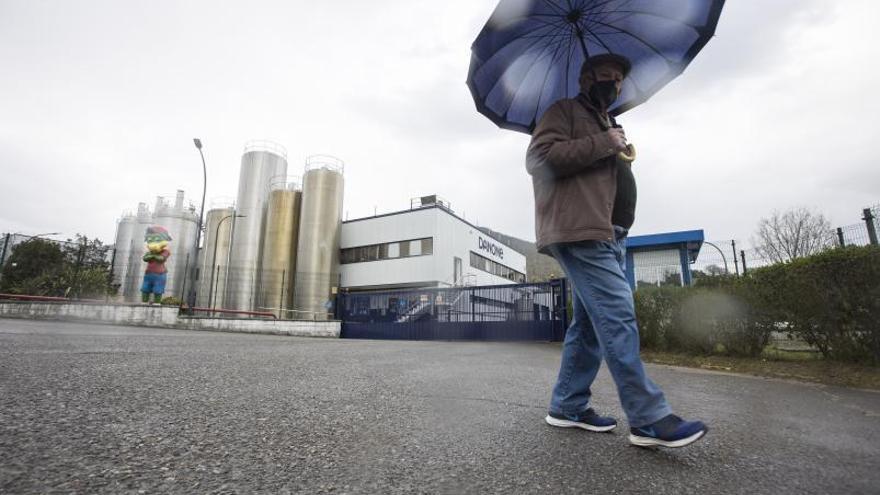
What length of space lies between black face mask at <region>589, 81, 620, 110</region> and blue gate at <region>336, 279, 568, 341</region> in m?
9.85

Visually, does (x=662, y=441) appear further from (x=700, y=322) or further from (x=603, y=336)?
(x=700, y=322)

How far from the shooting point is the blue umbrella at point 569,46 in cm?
260

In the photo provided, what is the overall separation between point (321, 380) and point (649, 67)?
3314mm

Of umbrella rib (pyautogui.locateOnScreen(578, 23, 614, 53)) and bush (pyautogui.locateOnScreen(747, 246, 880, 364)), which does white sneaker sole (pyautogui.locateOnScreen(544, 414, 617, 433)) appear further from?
bush (pyautogui.locateOnScreen(747, 246, 880, 364))

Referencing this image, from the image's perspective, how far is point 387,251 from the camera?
2836 cm

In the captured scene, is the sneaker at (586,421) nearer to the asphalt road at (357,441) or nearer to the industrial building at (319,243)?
the asphalt road at (357,441)

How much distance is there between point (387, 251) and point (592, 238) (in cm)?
2668

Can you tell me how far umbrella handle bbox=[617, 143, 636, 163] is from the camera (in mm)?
2160

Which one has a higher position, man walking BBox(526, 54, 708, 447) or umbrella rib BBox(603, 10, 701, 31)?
umbrella rib BBox(603, 10, 701, 31)

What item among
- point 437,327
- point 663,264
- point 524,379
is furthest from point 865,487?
point 663,264

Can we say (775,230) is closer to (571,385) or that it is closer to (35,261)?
(571,385)

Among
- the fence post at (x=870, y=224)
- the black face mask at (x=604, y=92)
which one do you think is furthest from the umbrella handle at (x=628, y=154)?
the fence post at (x=870, y=224)

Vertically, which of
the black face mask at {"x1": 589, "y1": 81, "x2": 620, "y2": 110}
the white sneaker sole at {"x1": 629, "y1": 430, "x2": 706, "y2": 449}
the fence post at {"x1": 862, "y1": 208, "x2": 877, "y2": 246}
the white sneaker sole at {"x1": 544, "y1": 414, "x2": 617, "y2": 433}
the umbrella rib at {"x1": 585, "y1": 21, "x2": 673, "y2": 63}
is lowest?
the white sneaker sole at {"x1": 544, "y1": 414, "x2": 617, "y2": 433}

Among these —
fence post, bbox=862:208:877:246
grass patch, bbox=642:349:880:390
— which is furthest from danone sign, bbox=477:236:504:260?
grass patch, bbox=642:349:880:390
